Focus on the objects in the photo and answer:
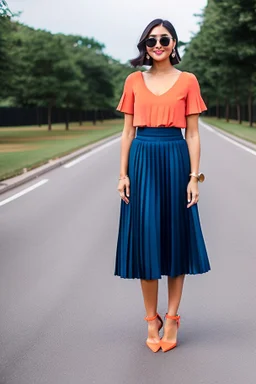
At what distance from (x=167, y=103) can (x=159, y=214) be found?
2.22ft

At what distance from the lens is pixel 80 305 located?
525cm

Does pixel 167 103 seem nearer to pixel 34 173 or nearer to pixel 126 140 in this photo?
pixel 126 140

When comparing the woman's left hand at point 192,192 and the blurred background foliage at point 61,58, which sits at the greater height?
the blurred background foliage at point 61,58

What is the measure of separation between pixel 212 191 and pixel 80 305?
741cm

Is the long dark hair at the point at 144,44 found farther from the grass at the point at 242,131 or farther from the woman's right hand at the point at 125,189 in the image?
the grass at the point at 242,131

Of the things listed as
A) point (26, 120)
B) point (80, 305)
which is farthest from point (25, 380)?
point (26, 120)

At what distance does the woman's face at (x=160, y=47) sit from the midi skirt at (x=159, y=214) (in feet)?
1.47

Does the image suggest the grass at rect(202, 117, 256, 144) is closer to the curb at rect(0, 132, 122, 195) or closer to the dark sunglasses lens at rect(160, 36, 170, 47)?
the curb at rect(0, 132, 122, 195)

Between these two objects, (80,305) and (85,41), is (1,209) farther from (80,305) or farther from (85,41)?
(85,41)

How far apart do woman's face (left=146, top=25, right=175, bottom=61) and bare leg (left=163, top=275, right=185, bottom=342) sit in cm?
139

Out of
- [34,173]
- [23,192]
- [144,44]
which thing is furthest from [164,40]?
[34,173]

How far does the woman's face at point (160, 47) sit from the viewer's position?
13.5 feet

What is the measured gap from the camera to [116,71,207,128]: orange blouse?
13.4 feet

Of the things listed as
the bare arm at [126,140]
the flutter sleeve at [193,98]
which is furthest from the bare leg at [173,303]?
the flutter sleeve at [193,98]
